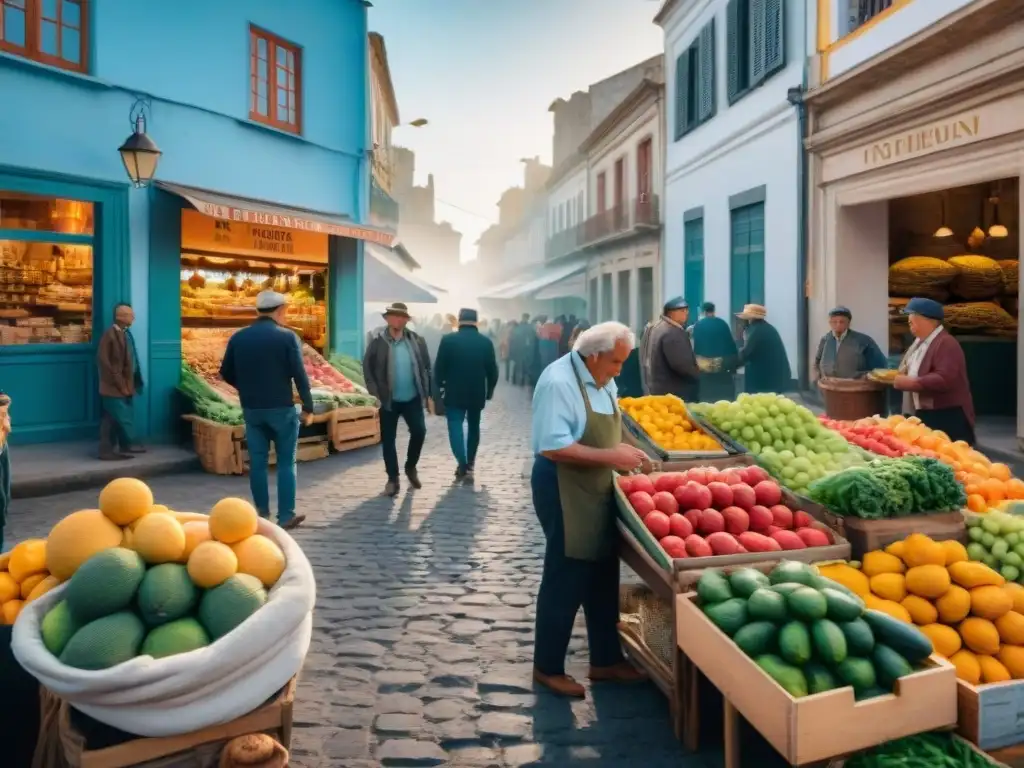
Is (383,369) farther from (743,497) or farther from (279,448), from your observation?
(743,497)

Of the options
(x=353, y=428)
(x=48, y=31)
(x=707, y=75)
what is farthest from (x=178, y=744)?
(x=707, y=75)

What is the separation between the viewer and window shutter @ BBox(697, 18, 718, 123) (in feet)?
59.0

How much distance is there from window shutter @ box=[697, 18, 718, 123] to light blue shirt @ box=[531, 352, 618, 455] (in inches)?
604

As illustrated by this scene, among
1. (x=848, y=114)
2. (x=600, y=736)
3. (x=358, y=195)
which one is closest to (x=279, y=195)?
(x=358, y=195)

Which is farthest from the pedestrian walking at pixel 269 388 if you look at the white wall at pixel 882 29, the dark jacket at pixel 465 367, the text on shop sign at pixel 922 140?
the white wall at pixel 882 29

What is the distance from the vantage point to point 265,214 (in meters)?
12.0

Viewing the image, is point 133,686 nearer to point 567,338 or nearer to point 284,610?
point 284,610

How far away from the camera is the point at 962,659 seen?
349 centimetres

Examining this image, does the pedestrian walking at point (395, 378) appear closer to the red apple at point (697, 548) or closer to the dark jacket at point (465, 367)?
the dark jacket at point (465, 367)

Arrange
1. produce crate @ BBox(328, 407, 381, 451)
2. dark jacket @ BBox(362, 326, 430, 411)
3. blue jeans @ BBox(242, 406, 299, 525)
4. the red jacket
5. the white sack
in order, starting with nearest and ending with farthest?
the white sack → the red jacket → blue jeans @ BBox(242, 406, 299, 525) → dark jacket @ BBox(362, 326, 430, 411) → produce crate @ BBox(328, 407, 381, 451)

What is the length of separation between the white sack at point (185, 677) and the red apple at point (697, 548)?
1.91 metres

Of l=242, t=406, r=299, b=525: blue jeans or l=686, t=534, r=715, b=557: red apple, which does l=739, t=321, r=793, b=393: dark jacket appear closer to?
l=242, t=406, r=299, b=525: blue jeans

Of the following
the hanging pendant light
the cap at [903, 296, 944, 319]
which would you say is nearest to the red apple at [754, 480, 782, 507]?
the cap at [903, 296, 944, 319]

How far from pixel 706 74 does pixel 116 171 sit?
1217 centimetres
